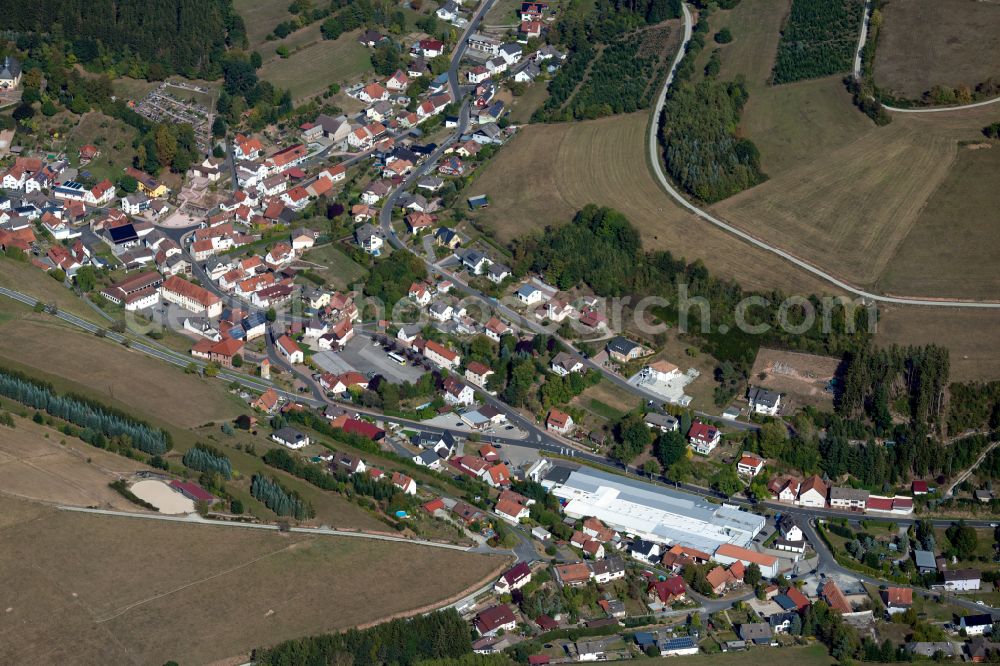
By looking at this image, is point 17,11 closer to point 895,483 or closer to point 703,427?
point 703,427

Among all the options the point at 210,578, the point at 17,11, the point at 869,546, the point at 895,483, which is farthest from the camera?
the point at 17,11

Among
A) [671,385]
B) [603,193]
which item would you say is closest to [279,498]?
[671,385]

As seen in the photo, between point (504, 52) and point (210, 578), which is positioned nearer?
point (210, 578)

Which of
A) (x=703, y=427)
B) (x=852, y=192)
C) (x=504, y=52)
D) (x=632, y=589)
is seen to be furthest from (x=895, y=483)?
(x=504, y=52)

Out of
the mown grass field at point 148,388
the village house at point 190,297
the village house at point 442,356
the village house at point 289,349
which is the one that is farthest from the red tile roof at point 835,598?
the village house at point 190,297

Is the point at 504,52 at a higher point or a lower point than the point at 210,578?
higher
